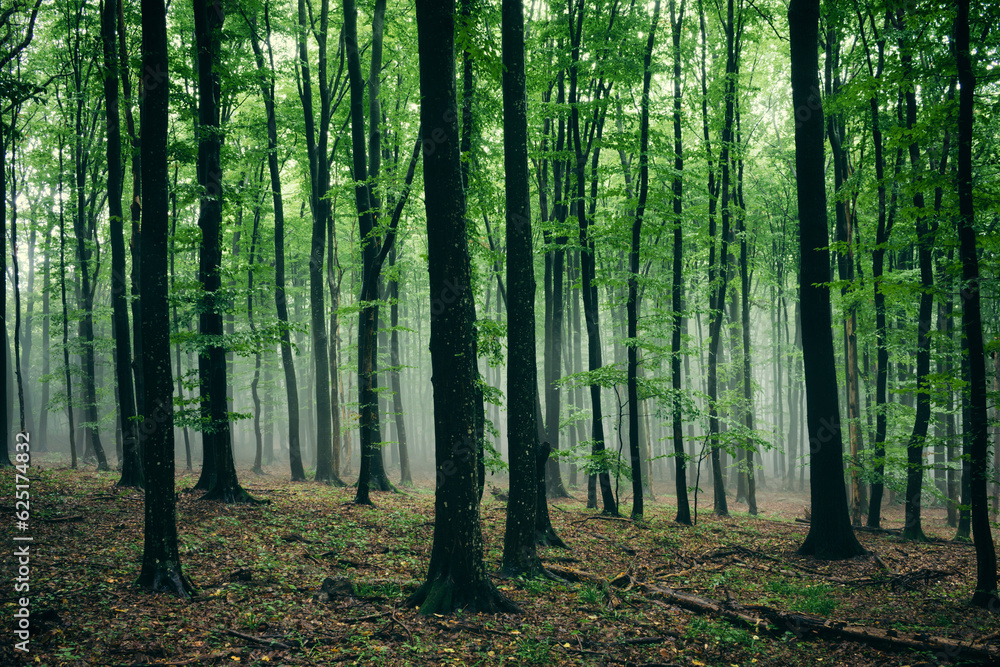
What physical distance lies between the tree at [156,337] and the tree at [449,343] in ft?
10.7

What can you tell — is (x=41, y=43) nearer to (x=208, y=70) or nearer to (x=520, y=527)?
(x=208, y=70)

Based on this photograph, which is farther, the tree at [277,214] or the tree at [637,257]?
the tree at [277,214]

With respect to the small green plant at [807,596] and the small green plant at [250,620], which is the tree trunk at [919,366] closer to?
the small green plant at [807,596]

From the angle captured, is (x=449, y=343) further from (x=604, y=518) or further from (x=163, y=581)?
(x=604, y=518)

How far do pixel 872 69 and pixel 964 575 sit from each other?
12.1 meters

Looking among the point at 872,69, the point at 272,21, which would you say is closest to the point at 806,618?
the point at 872,69

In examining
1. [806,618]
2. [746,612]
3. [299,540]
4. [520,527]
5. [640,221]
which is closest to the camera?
[806,618]

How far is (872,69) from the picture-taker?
13695mm

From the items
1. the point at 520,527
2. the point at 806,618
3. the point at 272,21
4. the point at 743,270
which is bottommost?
the point at 806,618

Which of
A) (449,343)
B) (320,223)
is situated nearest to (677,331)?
(449,343)

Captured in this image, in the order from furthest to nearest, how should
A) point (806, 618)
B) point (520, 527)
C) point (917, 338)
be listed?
point (917, 338) < point (520, 527) < point (806, 618)

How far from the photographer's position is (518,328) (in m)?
8.95

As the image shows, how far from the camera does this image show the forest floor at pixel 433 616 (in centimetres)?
569

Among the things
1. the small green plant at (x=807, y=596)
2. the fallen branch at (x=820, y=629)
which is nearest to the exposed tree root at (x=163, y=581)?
the fallen branch at (x=820, y=629)
